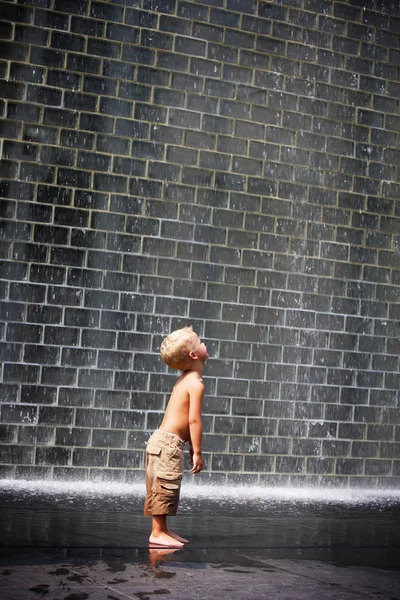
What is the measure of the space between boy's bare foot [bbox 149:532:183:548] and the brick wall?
320 cm

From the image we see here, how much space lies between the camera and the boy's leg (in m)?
5.42

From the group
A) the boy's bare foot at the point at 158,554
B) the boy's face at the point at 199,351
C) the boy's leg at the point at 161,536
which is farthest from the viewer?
the boy's face at the point at 199,351

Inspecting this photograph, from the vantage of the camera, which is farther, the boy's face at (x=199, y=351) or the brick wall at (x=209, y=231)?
the brick wall at (x=209, y=231)

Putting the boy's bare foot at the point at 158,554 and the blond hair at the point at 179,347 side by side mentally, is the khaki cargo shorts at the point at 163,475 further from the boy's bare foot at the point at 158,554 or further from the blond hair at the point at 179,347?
the blond hair at the point at 179,347

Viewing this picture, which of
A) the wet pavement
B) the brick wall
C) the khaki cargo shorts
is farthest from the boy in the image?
the brick wall

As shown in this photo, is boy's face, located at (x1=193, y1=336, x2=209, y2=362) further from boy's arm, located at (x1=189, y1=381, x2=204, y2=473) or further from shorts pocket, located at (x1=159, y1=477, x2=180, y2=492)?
shorts pocket, located at (x1=159, y1=477, x2=180, y2=492)

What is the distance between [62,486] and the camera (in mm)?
8398

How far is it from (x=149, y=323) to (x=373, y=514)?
2620 mm

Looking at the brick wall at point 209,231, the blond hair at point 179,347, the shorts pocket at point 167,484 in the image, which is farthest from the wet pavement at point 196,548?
the blond hair at point 179,347

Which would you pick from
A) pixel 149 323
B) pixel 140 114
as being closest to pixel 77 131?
pixel 140 114

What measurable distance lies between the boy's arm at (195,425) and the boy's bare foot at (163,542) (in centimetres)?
43

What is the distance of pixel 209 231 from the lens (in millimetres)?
9211

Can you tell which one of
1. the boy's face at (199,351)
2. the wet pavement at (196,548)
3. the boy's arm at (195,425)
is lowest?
the wet pavement at (196,548)

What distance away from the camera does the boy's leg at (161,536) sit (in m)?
5.42
